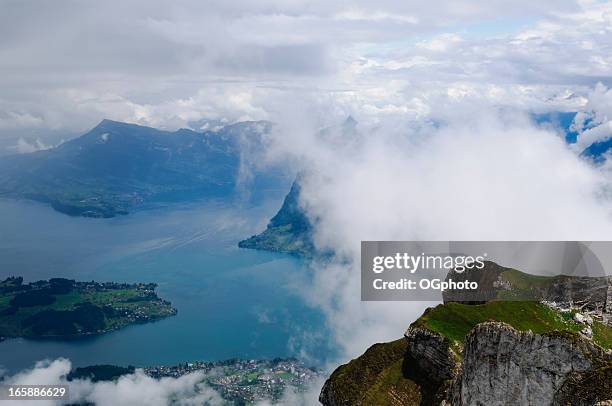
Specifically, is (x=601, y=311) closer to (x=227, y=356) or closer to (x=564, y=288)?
(x=564, y=288)

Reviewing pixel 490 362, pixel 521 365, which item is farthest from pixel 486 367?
pixel 521 365

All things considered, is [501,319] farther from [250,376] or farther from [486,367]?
[250,376]

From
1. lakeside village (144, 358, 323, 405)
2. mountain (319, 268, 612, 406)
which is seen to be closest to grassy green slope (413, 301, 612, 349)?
mountain (319, 268, 612, 406)

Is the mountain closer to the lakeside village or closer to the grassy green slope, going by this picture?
the grassy green slope

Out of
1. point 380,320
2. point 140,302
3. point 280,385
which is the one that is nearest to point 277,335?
point 380,320

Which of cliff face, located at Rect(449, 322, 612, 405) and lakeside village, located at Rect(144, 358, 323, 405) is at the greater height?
cliff face, located at Rect(449, 322, 612, 405)

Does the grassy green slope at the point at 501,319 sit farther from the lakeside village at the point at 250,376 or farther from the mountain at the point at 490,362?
the lakeside village at the point at 250,376

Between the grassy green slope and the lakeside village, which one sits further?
the lakeside village
